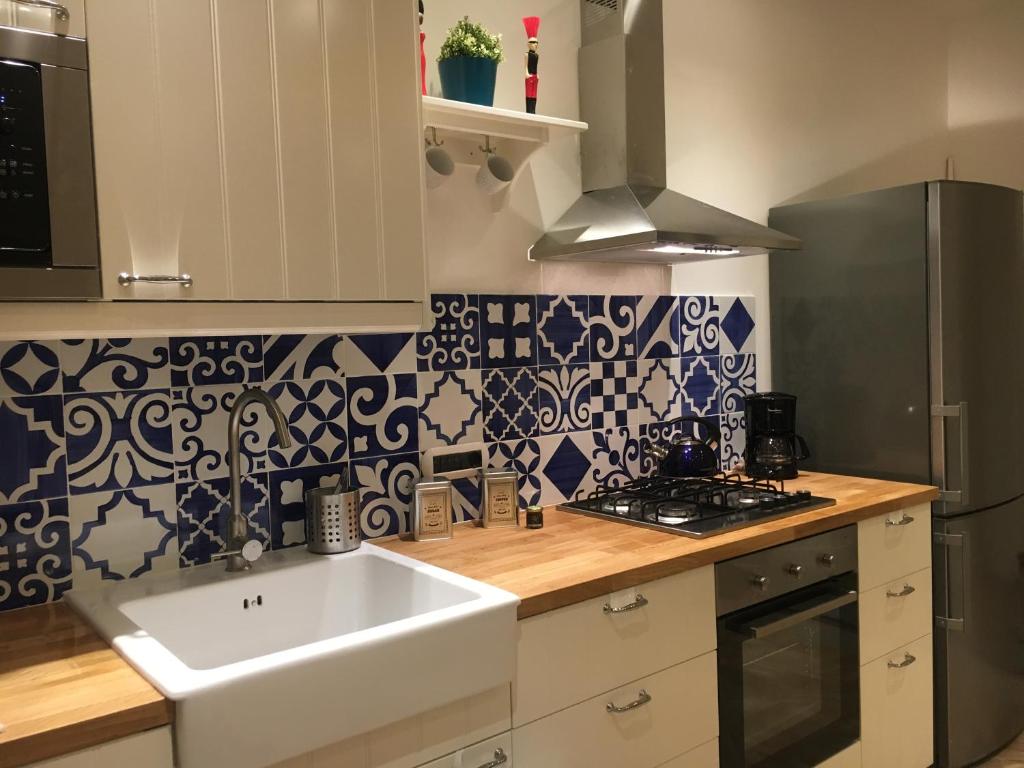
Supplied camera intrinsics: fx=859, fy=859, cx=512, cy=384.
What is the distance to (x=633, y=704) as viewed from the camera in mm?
1807

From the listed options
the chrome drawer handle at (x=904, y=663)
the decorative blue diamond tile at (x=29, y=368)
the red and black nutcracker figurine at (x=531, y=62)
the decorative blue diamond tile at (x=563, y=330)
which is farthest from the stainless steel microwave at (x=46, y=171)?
the chrome drawer handle at (x=904, y=663)


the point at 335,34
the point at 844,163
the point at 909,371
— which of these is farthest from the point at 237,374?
the point at 844,163

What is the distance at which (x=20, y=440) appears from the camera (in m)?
1.64

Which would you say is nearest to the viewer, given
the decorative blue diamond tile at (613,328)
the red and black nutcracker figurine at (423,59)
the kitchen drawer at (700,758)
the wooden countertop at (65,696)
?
the wooden countertop at (65,696)

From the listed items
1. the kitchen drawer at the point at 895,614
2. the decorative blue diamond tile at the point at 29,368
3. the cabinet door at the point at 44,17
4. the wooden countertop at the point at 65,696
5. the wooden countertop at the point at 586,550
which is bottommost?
the kitchen drawer at the point at 895,614

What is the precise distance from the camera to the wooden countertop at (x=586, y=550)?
1728 mm

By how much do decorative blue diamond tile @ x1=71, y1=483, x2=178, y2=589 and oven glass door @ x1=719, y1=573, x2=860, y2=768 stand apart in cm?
126

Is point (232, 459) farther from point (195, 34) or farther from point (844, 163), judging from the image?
point (844, 163)

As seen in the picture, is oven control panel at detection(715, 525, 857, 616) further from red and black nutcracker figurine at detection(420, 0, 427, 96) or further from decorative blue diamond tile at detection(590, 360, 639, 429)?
red and black nutcracker figurine at detection(420, 0, 427, 96)

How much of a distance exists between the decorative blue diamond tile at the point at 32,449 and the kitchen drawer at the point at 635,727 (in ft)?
3.35

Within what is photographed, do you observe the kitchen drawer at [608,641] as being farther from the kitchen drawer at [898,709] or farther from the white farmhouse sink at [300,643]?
the kitchen drawer at [898,709]

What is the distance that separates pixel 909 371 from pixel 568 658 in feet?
5.53

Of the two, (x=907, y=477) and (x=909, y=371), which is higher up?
(x=909, y=371)

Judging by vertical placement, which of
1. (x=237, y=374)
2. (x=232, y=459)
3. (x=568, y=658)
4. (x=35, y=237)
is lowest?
(x=568, y=658)
